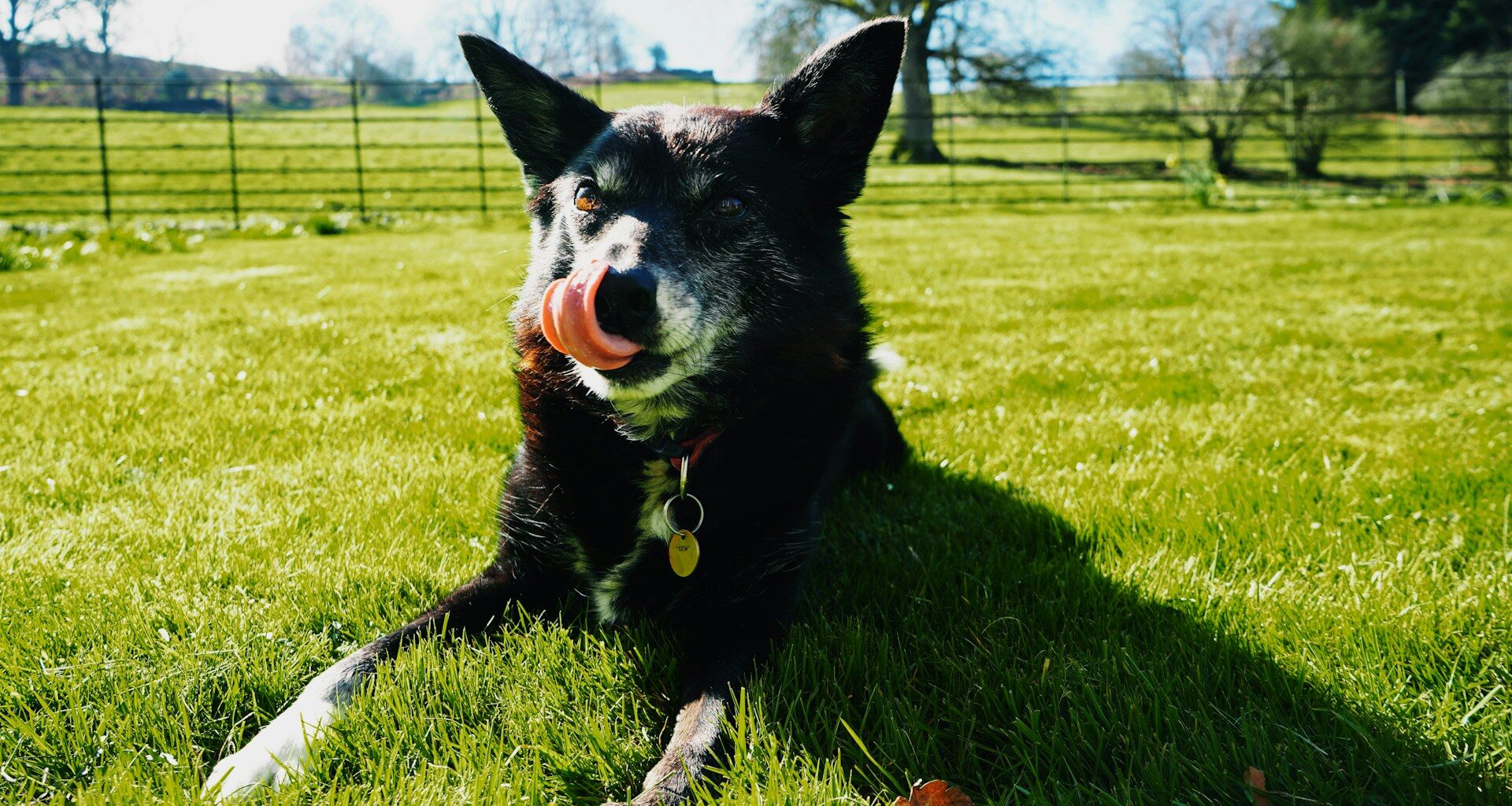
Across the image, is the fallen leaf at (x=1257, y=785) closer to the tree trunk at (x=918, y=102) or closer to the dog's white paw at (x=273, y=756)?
the dog's white paw at (x=273, y=756)

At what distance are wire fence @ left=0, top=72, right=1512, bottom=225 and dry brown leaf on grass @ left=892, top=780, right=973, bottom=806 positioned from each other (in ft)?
50.7

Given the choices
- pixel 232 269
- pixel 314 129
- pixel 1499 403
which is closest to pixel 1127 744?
pixel 1499 403

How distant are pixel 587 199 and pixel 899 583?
128 centimetres

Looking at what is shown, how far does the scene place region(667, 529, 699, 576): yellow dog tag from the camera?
6.61ft

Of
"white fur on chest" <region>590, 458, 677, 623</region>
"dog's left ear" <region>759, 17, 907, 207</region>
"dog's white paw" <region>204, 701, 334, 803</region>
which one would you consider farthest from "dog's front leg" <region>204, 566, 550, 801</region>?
"dog's left ear" <region>759, 17, 907, 207</region>

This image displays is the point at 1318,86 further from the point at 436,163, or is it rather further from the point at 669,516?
the point at 669,516

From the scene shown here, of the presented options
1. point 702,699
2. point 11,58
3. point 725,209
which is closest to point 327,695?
point 702,699

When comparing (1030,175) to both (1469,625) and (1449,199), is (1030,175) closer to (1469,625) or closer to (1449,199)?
(1449,199)

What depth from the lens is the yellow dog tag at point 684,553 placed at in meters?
2.02

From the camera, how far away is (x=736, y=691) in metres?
1.77

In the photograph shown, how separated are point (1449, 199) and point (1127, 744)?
20.8 metres

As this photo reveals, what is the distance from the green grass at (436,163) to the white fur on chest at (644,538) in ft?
43.4

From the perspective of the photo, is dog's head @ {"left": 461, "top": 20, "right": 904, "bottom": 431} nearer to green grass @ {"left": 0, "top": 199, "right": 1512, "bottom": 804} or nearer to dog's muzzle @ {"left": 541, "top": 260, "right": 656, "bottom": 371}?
dog's muzzle @ {"left": 541, "top": 260, "right": 656, "bottom": 371}

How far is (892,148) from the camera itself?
25766mm
